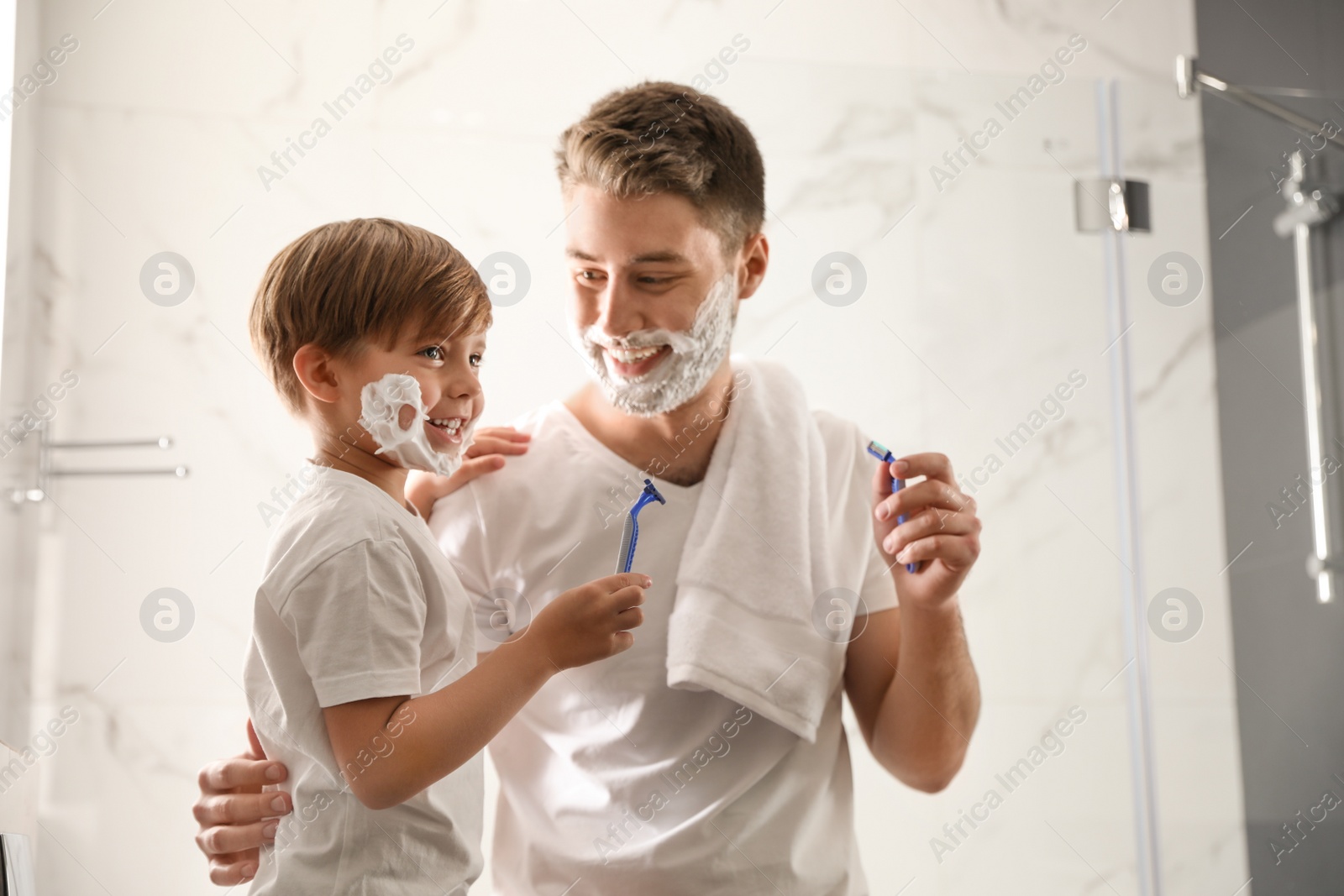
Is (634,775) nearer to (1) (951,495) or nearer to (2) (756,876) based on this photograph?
(2) (756,876)

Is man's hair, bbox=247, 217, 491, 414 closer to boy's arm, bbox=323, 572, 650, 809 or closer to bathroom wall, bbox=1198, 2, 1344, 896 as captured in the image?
boy's arm, bbox=323, 572, 650, 809

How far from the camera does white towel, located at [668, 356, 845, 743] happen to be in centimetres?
95

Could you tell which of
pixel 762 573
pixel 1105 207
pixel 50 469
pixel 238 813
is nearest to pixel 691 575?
pixel 762 573

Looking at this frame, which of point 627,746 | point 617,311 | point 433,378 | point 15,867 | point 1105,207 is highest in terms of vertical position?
point 1105,207

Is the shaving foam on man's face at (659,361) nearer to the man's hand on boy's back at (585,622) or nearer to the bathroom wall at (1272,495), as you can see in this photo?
the man's hand on boy's back at (585,622)

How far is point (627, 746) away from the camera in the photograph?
960mm

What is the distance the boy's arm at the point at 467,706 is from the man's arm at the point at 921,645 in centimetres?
26

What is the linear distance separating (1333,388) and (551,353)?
2.95ft

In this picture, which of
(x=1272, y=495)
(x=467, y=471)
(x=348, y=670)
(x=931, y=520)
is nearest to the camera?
(x=348, y=670)

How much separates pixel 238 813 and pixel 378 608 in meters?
0.22

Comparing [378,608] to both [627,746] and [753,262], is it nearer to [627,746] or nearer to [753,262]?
[627,746]

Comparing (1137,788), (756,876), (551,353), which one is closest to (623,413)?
(551,353)

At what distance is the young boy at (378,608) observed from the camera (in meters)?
0.71

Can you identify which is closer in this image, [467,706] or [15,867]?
[467,706]
